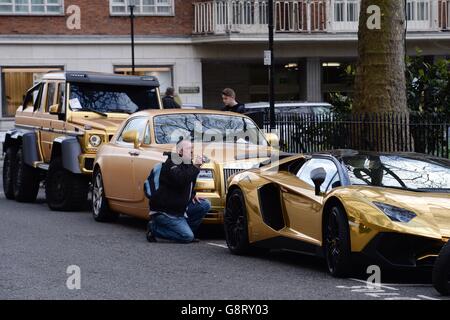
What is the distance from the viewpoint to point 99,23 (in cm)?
4031

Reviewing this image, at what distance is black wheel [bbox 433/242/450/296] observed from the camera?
371 inches

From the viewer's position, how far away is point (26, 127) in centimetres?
2119

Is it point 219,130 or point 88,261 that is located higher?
point 219,130

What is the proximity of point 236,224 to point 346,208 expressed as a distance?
2.63 m

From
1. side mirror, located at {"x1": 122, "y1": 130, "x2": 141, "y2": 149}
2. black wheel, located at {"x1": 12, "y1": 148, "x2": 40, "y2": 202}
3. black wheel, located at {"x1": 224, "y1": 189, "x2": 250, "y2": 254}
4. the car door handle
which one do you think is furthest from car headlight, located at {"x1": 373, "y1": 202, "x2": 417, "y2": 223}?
black wheel, located at {"x1": 12, "y1": 148, "x2": 40, "y2": 202}

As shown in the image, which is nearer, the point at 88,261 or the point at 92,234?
the point at 88,261

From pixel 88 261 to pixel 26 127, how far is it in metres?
9.31

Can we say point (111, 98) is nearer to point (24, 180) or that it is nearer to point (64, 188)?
point (64, 188)

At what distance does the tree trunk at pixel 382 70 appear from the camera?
20031 millimetres

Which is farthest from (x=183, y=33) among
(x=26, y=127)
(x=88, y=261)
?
(x=88, y=261)

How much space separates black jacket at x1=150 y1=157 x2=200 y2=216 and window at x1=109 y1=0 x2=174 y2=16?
26.4 m

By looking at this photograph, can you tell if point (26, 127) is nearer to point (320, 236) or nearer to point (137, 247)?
point (137, 247)

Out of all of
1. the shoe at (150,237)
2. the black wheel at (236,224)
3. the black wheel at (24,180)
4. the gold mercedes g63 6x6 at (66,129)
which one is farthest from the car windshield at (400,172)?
the black wheel at (24,180)

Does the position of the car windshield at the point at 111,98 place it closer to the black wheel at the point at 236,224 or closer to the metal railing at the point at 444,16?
the black wheel at the point at 236,224
